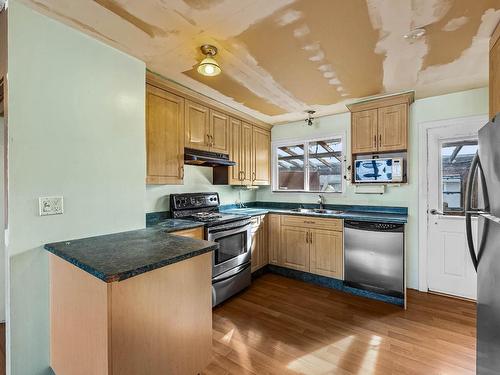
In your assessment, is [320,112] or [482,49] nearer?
[482,49]

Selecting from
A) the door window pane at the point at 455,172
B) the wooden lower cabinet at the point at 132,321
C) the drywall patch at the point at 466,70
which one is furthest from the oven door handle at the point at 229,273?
the drywall patch at the point at 466,70

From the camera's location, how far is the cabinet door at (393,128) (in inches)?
115

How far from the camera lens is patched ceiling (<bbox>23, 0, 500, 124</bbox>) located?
1459mm

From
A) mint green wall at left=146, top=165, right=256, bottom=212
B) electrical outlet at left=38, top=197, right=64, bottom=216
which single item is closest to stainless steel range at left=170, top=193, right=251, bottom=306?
mint green wall at left=146, top=165, right=256, bottom=212

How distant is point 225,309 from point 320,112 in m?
2.97

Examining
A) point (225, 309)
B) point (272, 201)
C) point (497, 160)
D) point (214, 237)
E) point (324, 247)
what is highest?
point (497, 160)

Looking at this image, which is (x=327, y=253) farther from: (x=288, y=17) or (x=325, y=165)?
(x=288, y=17)

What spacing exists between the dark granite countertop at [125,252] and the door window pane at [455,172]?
117 inches

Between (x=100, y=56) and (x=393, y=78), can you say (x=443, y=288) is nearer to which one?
(x=393, y=78)

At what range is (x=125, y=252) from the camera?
1.42m

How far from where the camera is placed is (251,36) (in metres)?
1.73

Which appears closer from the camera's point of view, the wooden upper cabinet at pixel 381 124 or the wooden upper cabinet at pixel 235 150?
the wooden upper cabinet at pixel 381 124

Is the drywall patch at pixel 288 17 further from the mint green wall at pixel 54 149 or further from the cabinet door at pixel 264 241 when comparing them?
the cabinet door at pixel 264 241

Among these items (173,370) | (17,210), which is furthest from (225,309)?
(17,210)
